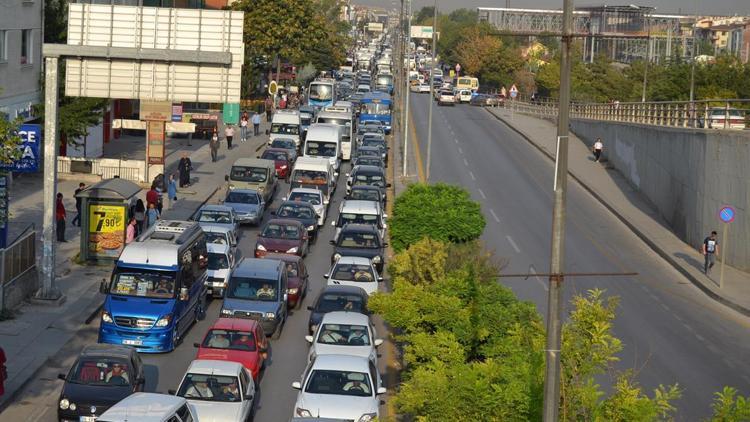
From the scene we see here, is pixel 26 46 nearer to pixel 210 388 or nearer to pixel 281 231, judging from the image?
pixel 281 231

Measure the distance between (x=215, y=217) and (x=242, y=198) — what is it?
5.45m

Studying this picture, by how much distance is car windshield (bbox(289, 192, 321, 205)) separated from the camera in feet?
138

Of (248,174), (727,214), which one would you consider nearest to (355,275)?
(727,214)

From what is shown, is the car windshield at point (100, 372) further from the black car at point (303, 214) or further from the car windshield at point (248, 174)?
the car windshield at point (248, 174)

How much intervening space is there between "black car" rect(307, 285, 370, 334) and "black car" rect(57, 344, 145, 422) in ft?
20.4

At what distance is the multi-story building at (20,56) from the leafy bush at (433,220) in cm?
1819

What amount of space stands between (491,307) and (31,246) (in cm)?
1413

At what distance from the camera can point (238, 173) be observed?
45.3 m

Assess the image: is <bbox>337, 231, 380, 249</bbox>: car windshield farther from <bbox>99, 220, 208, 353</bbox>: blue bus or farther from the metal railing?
the metal railing

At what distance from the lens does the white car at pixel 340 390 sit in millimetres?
19594

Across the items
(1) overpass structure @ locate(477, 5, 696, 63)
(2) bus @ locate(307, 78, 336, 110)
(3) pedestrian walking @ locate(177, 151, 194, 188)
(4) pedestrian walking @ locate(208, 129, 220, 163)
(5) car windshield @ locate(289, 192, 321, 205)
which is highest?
(1) overpass structure @ locate(477, 5, 696, 63)

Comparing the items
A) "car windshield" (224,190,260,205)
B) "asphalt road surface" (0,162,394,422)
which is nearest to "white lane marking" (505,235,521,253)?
"car windshield" (224,190,260,205)

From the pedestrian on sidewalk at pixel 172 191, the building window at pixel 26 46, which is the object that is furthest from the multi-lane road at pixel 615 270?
the building window at pixel 26 46

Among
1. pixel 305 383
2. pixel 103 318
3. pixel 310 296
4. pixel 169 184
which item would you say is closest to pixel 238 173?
pixel 169 184
